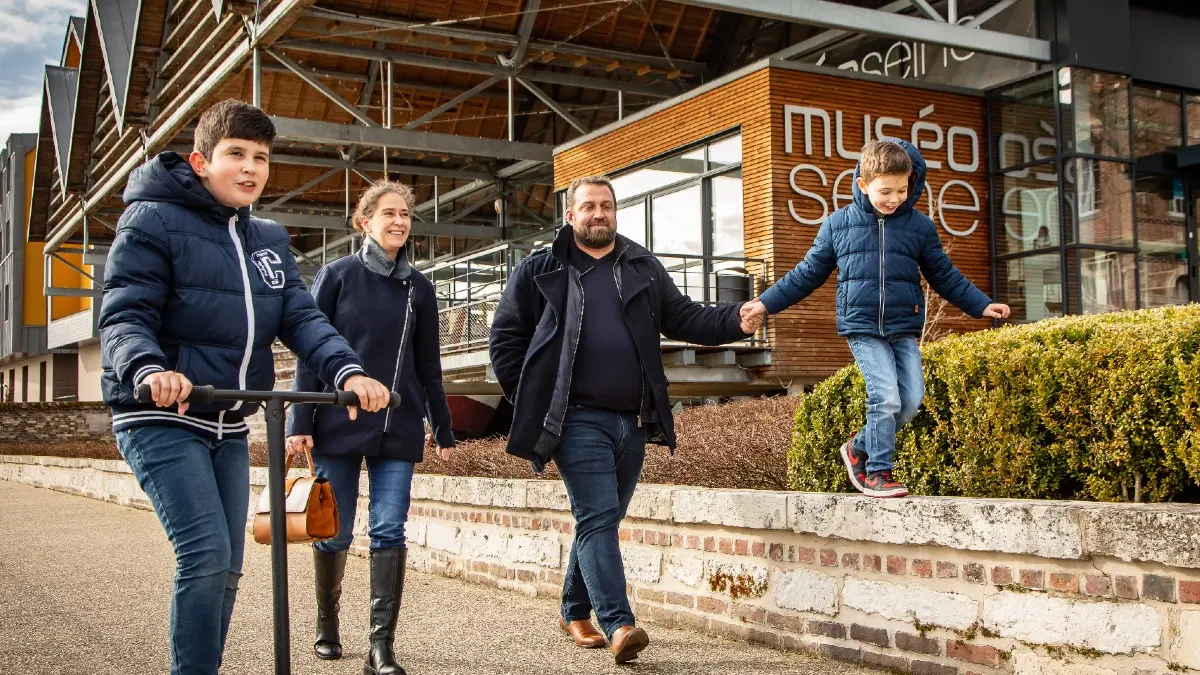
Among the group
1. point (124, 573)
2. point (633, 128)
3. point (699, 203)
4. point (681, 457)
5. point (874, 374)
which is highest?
point (633, 128)

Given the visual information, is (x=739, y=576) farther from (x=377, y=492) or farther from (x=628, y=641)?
(x=377, y=492)

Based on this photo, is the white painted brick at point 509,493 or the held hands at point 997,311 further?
the white painted brick at point 509,493

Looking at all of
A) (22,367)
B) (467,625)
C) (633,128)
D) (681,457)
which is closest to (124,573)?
(467,625)

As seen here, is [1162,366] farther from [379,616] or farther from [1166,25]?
[1166,25]

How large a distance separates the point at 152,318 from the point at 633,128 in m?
17.7

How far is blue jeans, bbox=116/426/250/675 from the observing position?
348 centimetres

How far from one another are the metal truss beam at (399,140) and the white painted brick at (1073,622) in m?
16.8

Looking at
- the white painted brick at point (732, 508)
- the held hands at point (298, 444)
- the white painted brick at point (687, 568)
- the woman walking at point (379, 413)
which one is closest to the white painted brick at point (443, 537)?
the white painted brick at point (687, 568)

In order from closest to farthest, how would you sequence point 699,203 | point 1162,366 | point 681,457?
point 1162,366 → point 681,457 → point 699,203

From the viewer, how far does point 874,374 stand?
215 inches

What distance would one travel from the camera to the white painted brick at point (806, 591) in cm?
540

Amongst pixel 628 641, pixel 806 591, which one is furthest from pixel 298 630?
pixel 806 591

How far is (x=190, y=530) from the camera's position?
3.51 m

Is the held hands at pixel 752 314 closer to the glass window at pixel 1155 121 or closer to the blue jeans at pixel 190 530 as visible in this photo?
the blue jeans at pixel 190 530
